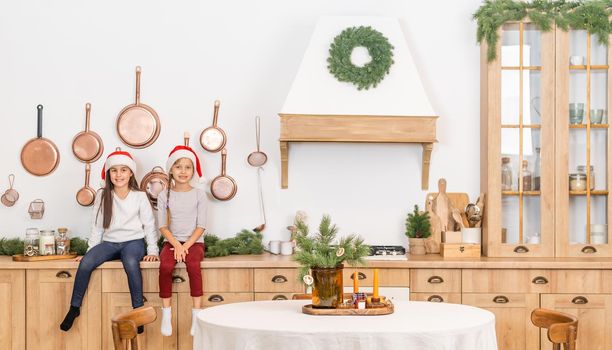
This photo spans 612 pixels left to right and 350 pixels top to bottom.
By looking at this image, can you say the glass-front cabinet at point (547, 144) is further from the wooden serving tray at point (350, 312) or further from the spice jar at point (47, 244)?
the spice jar at point (47, 244)

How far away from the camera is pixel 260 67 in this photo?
17.0 feet

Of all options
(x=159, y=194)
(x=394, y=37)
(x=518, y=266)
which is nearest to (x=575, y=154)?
(x=518, y=266)

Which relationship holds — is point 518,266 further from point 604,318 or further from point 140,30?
point 140,30

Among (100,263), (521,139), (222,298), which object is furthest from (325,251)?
(521,139)

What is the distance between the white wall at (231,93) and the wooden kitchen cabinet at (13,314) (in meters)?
0.66

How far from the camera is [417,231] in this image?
5.00 metres

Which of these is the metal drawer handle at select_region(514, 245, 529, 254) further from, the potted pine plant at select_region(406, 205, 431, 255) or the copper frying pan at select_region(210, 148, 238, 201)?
the copper frying pan at select_region(210, 148, 238, 201)

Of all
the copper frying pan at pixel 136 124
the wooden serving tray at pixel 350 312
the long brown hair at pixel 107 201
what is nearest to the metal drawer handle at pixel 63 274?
the long brown hair at pixel 107 201

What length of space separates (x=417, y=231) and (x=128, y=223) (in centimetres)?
179

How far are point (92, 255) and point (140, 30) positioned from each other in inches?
60.7

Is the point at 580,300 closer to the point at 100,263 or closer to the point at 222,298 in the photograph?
the point at 222,298

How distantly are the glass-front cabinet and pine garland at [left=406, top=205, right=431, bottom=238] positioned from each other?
1.22 ft

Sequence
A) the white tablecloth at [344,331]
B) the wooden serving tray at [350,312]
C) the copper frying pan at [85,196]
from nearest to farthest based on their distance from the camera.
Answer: the white tablecloth at [344,331] < the wooden serving tray at [350,312] < the copper frying pan at [85,196]

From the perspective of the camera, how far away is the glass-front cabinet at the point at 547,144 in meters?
4.77
